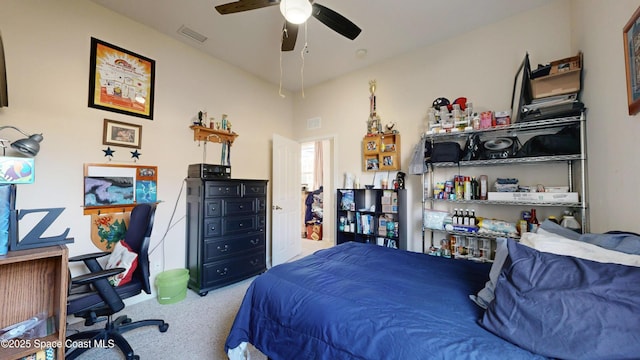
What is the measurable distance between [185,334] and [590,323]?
2499mm

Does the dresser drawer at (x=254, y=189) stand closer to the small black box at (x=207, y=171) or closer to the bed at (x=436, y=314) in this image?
the small black box at (x=207, y=171)

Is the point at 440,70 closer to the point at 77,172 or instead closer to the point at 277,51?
the point at 277,51

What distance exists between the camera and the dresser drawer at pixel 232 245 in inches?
109

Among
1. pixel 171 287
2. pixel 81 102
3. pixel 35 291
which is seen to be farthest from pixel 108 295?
pixel 81 102

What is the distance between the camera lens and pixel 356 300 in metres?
1.18

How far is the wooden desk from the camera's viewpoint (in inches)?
42.1

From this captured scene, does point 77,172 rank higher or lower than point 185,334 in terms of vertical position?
higher

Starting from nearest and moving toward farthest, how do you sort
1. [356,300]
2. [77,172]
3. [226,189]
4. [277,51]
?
1. [356,300]
2. [77,172]
3. [226,189]
4. [277,51]

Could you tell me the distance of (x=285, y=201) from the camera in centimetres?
391

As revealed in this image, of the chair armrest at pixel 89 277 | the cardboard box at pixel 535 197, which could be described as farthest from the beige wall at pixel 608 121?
the chair armrest at pixel 89 277

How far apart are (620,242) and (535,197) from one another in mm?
1153

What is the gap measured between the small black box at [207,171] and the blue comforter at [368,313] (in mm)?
1798

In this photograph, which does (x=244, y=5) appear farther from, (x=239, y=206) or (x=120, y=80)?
(x=239, y=206)

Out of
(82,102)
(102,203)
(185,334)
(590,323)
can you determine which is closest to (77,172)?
(102,203)
